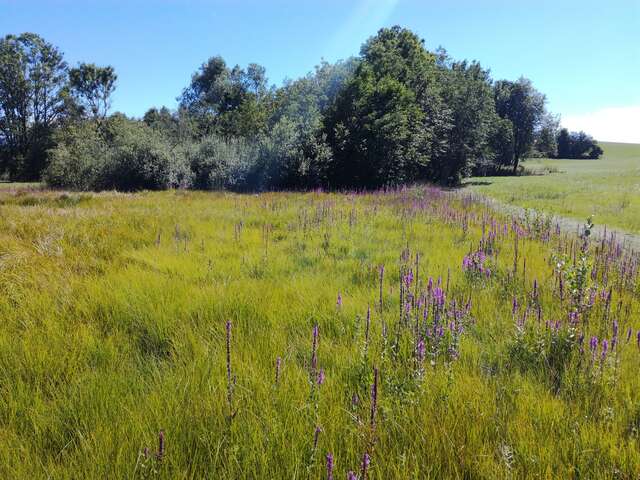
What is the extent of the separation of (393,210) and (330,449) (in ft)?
29.3

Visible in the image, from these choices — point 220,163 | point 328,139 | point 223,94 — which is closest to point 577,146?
point 223,94

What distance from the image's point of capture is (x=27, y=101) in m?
58.7

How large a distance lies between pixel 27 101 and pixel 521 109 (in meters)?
82.9

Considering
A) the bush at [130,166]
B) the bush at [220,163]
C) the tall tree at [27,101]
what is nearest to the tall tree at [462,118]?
the bush at [220,163]

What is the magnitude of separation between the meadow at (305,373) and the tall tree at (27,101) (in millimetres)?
65385

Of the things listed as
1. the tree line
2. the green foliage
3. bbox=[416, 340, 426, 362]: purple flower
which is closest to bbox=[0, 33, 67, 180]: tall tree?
the tree line

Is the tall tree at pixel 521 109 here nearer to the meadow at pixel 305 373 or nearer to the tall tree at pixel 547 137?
the tall tree at pixel 547 137

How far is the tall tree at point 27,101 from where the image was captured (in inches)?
2160

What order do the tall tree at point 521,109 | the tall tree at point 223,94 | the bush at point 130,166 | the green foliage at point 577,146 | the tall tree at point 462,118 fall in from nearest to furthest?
the bush at point 130,166
the tall tree at point 462,118
the tall tree at point 223,94
the tall tree at point 521,109
the green foliage at point 577,146

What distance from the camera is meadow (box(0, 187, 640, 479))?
64.8 inches

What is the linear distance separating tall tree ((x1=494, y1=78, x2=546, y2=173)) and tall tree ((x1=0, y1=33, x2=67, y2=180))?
7485 cm

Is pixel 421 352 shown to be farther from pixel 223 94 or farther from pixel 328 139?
pixel 223 94

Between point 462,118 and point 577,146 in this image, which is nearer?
point 462,118

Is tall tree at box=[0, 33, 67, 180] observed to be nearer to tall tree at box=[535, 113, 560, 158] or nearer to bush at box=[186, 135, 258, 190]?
bush at box=[186, 135, 258, 190]
